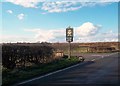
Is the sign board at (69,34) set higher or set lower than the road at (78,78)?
higher

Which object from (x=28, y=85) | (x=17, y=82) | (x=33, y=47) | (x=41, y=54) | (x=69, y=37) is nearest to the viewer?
(x=28, y=85)

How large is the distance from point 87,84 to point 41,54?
12468 mm

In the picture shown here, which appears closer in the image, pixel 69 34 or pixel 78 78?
pixel 78 78

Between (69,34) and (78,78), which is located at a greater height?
(69,34)

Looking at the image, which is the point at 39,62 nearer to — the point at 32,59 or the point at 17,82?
the point at 32,59

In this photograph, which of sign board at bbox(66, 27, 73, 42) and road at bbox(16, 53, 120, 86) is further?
sign board at bbox(66, 27, 73, 42)

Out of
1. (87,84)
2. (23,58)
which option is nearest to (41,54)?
(23,58)

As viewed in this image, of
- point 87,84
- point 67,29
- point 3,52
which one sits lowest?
point 87,84

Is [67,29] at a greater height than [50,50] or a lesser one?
greater

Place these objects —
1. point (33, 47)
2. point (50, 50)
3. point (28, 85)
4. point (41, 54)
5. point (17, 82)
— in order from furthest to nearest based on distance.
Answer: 1. point (50, 50)
2. point (41, 54)
3. point (33, 47)
4. point (17, 82)
5. point (28, 85)

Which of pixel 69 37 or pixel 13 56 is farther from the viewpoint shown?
pixel 69 37

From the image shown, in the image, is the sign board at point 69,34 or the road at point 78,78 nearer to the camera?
the road at point 78,78

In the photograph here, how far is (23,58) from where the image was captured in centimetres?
2194

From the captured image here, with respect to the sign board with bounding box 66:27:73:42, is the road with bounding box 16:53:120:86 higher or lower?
lower
